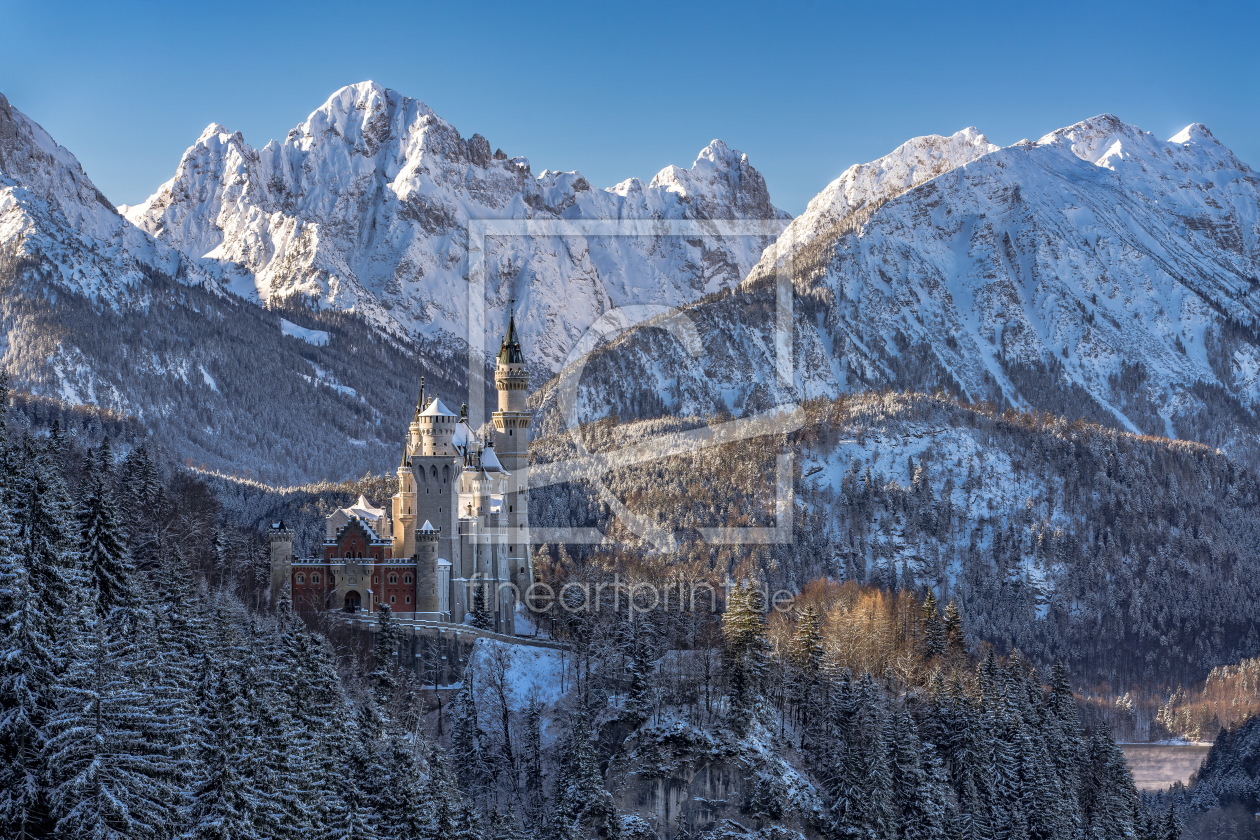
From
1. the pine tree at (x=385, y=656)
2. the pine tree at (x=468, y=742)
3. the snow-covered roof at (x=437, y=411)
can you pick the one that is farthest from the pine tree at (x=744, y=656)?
the snow-covered roof at (x=437, y=411)

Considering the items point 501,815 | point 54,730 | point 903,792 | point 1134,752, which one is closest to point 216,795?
point 54,730

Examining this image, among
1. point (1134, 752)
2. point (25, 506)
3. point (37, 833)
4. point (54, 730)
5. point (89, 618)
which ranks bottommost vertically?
point (1134, 752)

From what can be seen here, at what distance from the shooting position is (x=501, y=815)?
9469 centimetres

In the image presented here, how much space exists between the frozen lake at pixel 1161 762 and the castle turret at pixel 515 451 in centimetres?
7481

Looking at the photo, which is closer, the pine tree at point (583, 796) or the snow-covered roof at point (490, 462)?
the pine tree at point (583, 796)

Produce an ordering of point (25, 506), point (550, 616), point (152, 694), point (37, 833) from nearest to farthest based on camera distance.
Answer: point (37, 833) < point (152, 694) < point (25, 506) < point (550, 616)

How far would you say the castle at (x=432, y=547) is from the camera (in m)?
122

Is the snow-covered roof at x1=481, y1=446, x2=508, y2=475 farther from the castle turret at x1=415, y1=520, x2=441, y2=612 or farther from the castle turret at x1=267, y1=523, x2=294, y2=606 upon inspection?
the castle turret at x1=267, y1=523, x2=294, y2=606

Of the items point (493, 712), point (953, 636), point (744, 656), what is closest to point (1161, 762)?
point (953, 636)

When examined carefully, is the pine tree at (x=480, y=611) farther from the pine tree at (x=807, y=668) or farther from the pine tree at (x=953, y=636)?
the pine tree at (x=953, y=636)

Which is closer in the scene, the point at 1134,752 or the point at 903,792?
the point at 903,792

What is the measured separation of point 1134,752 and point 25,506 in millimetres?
145570

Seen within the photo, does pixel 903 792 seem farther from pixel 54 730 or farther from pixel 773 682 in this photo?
pixel 54 730

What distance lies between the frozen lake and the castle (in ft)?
255
